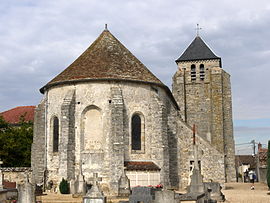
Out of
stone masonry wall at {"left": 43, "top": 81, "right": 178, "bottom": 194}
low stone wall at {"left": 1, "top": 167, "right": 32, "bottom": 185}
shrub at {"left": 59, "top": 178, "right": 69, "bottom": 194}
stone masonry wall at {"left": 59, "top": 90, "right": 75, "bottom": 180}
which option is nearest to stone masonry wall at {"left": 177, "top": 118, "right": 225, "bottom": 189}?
stone masonry wall at {"left": 43, "top": 81, "right": 178, "bottom": 194}

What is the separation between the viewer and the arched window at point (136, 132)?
2280cm

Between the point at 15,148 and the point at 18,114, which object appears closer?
the point at 15,148

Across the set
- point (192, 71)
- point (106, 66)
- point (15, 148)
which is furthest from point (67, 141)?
point (192, 71)

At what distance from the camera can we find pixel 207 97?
126ft

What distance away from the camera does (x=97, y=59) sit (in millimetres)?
23703

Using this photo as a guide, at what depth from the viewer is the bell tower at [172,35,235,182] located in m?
37.0

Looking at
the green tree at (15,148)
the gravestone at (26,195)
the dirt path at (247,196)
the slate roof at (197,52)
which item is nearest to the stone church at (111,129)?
the dirt path at (247,196)

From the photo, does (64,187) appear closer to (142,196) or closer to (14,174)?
(14,174)

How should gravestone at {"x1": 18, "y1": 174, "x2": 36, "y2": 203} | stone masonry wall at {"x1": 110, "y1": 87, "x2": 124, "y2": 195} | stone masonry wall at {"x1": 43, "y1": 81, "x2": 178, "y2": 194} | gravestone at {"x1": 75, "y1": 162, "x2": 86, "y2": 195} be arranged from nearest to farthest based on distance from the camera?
gravestone at {"x1": 18, "y1": 174, "x2": 36, "y2": 203}, gravestone at {"x1": 75, "y1": 162, "x2": 86, "y2": 195}, stone masonry wall at {"x1": 110, "y1": 87, "x2": 124, "y2": 195}, stone masonry wall at {"x1": 43, "y1": 81, "x2": 178, "y2": 194}

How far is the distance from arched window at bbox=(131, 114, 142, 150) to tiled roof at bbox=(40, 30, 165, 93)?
90.2 inches

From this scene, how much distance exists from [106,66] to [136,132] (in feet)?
13.9

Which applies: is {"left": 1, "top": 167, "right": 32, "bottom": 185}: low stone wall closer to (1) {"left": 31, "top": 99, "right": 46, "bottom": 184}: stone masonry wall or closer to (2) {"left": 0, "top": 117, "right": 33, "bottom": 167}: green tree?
(1) {"left": 31, "top": 99, "right": 46, "bottom": 184}: stone masonry wall

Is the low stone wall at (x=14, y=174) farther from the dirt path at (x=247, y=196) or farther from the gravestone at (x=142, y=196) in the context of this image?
the dirt path at (x=247, y=196)

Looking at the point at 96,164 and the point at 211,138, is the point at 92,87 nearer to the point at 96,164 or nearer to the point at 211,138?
the point at 96,164
